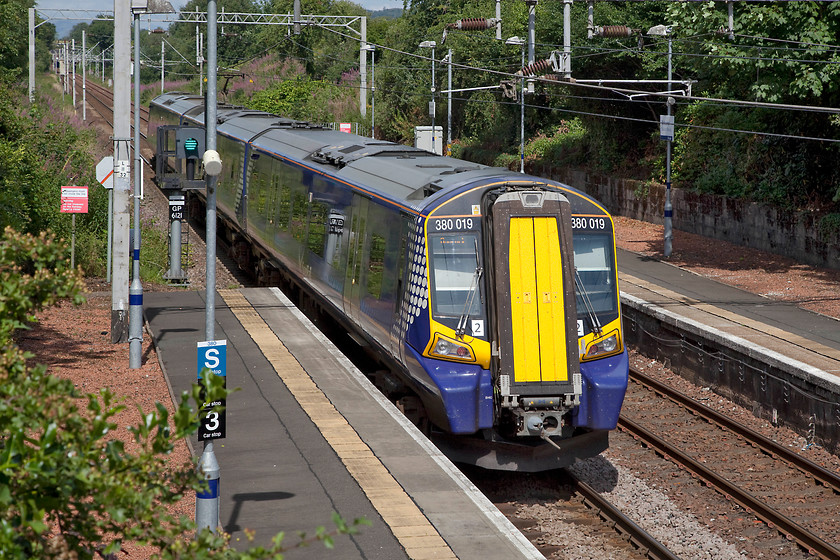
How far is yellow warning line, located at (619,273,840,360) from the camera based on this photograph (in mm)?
15867

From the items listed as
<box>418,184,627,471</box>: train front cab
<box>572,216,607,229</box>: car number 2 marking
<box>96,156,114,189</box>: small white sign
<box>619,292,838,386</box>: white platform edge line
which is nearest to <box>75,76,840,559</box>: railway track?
<box>418,184,627,471</box>: train front cab

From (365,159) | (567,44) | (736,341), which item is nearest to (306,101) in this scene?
(567,44)

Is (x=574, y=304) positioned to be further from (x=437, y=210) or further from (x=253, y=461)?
(x=253, y=461)

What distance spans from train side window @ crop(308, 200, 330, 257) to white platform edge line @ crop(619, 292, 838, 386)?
21.0 ft

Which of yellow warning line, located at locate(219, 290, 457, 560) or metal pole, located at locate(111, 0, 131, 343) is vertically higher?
metal pole, located at locate(111, 0, 131, 343)

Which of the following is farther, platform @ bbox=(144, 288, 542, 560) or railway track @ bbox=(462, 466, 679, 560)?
railway track @ bbox=(462, 466, 679, 560)

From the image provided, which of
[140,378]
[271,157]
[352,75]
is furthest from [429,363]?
[352,75]

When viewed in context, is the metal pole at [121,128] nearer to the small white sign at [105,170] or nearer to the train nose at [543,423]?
the small white sign at [105,170]

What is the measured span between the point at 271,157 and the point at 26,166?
507 centimetres

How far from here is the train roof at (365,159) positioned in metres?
12.1

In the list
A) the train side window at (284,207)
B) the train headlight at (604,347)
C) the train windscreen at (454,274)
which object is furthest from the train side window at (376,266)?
the train side window at (284,207)

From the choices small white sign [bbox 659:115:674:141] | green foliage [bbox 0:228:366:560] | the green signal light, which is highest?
small white sign [bbox 659:115:674:141]

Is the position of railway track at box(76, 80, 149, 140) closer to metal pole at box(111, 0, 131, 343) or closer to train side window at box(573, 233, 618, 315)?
metal pole at box(111, 0, 131, 343)

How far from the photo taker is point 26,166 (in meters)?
20.4
